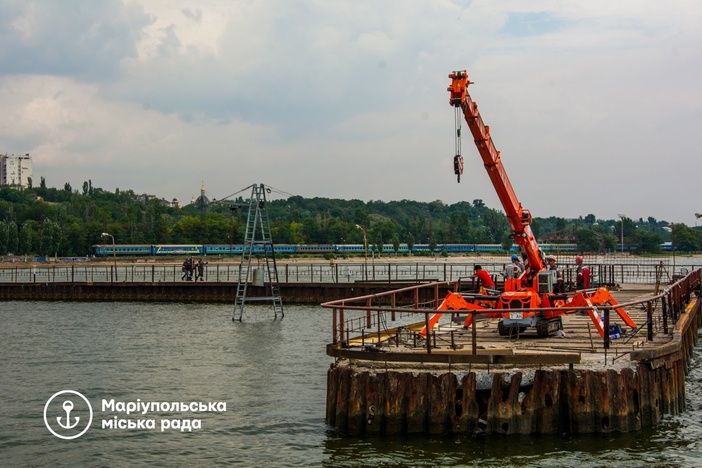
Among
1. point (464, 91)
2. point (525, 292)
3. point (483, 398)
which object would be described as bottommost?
point (483, 398)

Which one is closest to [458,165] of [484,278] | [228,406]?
[484,278]

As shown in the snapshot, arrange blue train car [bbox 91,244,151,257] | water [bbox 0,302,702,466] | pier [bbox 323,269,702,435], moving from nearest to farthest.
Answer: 1. water [bbox 0,302,702,466]
2. pier [bbox 323,269,702,435]
3. blue train car [bbox 91,244,151,257]

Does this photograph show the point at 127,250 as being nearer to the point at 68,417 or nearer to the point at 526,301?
the point at 68,417

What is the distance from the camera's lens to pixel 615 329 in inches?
1045

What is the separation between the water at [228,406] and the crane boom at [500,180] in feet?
25.2

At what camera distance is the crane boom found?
1462 inches

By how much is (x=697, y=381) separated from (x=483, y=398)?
43.8 feet

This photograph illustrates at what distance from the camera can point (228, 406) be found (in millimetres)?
29016

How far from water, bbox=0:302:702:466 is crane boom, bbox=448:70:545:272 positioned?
7.67 m

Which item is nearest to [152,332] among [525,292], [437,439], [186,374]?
[186,374]

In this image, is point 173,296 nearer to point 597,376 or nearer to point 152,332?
point 152,332

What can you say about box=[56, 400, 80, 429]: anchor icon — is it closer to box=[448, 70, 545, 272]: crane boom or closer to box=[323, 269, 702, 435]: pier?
box=[323, 269, 702, 435]: pier

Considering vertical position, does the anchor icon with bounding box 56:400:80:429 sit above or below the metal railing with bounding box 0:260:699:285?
below

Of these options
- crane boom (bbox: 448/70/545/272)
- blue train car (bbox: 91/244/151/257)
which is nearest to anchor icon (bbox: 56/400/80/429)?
crane boom (bbox: 448/70/545/272)
